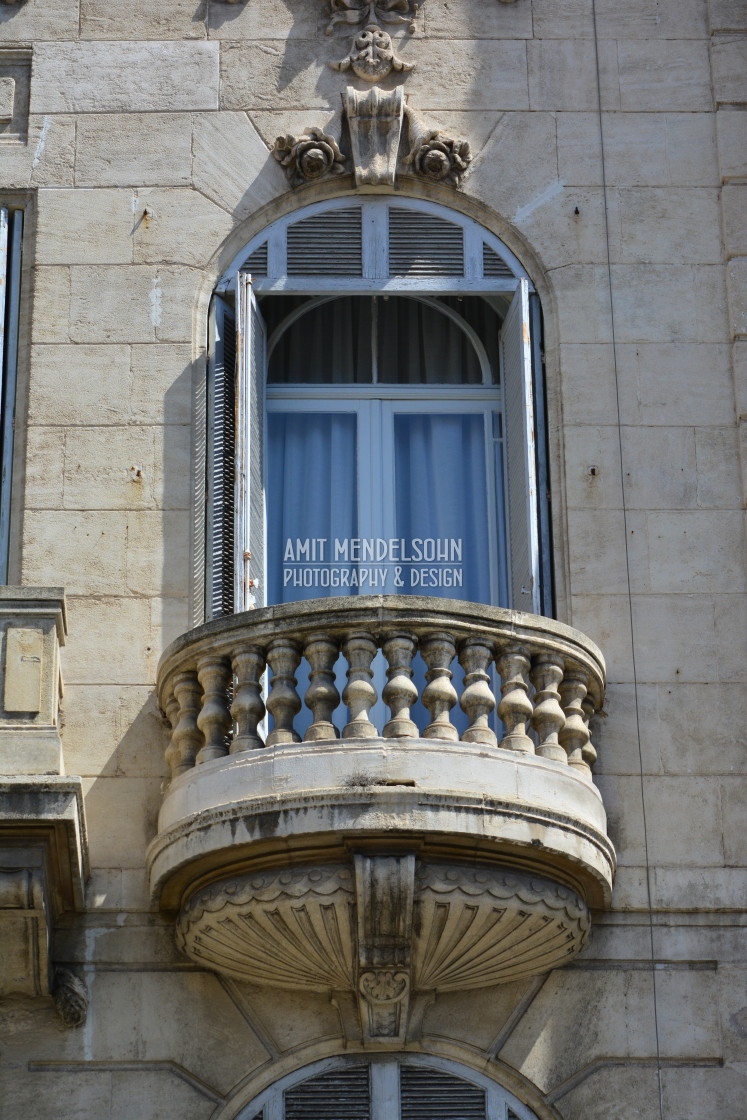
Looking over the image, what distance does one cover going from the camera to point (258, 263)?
44.9 feet

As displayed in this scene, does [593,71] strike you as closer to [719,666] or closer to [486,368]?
Result: [486,368]

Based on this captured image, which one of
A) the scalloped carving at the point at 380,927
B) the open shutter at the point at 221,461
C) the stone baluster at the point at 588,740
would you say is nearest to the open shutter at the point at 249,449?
the open shutter at the point at 221,461

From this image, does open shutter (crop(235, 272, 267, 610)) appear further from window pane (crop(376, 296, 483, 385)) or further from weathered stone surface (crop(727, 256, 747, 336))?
weathered stone surface (crop(727, 256, 747, 336))

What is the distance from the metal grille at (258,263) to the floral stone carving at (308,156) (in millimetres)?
500

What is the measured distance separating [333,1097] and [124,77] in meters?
6.73

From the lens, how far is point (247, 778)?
1134 cm

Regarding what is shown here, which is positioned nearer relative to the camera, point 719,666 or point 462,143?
point 719,666

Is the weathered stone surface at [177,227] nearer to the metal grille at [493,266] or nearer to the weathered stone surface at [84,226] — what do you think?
the weathered stone surface at [84,226]

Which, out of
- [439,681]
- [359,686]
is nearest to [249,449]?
[359,686]

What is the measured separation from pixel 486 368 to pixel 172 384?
2146 mm

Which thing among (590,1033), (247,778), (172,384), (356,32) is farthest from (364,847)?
(356,32)

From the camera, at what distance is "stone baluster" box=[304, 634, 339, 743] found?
11438 millimetres

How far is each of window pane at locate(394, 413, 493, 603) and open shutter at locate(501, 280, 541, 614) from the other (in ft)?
0.72

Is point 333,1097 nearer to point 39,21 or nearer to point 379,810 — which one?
point 379,810
